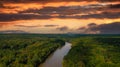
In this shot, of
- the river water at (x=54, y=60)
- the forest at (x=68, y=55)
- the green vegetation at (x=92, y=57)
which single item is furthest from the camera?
the river water at (x=54, y=60)

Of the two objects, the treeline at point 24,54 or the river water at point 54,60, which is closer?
the treeline at point 24,54

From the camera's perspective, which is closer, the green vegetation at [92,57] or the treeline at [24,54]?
the green vegetation at [92,57]

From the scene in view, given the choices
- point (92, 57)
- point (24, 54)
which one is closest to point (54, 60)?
point (24, 54)

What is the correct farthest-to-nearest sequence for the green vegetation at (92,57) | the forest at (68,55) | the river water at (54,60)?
the river water at (54,60) → the forest at (68,55) → the green vegetation at (92,57)

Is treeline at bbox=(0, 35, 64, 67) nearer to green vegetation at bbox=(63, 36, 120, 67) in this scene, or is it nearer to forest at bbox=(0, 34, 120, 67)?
forest at bbox=(0, 34, 120, 67)

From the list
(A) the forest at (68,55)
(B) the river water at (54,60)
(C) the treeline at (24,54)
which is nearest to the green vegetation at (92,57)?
(A) the forest at (68,55)

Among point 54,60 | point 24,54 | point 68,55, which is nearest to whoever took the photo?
point 24,54

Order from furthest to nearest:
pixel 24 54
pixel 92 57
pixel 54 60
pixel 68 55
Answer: pixel 68 55, pixel 54 60, pixel 24 54, pixel 92 57

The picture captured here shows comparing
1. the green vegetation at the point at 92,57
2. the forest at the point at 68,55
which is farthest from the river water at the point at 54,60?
the green vegetation at the point at 92,57

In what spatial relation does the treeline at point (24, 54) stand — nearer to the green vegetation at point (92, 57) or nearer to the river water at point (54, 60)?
the river water at point (54, 60)

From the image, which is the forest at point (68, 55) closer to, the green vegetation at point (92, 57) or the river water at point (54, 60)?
the green vegetation at point (92, 57)

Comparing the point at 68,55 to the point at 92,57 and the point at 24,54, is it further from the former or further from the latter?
the point at 24,54
